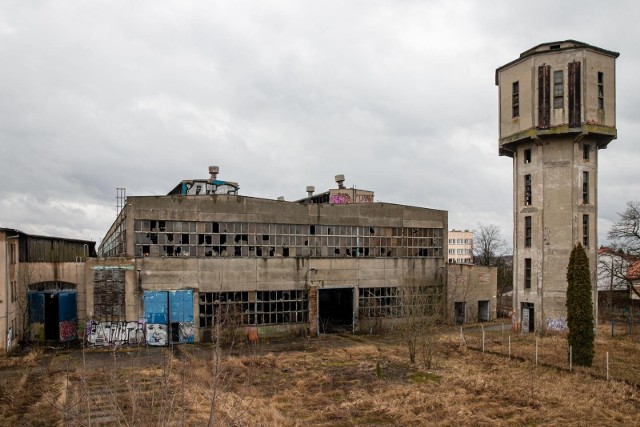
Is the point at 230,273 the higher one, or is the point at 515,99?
the point at 515,99

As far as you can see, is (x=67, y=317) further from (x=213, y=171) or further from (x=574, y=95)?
(x=574, y=95)

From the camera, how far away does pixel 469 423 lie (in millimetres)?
14555

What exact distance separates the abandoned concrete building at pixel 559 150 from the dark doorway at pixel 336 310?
12.6 m

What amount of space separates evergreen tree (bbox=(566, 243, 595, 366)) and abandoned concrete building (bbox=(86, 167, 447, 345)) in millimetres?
7228

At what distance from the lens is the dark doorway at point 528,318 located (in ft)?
110

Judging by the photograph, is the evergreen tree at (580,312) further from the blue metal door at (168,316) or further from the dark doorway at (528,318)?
the blue metal door at (168,316)

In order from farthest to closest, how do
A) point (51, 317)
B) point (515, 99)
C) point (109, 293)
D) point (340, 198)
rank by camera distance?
point (340, 198), point (515, 99), point (51, 317), point (109, 293)

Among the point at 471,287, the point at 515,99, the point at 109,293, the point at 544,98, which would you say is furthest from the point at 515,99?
the point at 109,293

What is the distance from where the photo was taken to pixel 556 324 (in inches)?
1261

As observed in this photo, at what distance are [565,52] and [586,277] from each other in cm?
1665

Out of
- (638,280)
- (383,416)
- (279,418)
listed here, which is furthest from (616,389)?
(638,280)

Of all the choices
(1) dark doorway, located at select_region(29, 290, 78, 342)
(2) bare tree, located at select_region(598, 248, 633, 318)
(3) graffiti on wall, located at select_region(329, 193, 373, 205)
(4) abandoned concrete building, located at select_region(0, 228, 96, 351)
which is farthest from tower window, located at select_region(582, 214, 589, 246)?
(1) dark doorway, located at select_region(29, 290, 78, 342)

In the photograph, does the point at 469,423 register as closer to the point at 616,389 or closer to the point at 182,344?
the point at 616,389

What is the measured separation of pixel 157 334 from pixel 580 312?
22.9 metres
